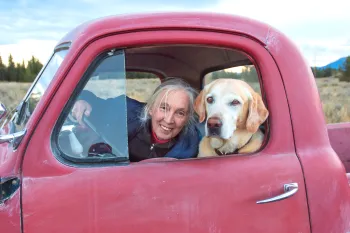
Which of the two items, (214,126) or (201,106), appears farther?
(201,106)

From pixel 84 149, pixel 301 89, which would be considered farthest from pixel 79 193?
pixel 301 89

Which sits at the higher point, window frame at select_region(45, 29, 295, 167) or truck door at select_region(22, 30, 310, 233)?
window frame at select_region(45, 29, 295, 167)

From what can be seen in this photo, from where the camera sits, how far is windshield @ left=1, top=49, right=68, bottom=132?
6.71 feet

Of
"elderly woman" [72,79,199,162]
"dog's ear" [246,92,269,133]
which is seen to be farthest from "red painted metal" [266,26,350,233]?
"elderly woman" [72,79,199,162]

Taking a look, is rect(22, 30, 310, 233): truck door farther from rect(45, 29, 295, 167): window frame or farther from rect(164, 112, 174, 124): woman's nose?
rect(164, 112, 174, 124): woman's nose

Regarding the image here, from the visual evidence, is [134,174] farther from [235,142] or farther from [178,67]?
[178,67]

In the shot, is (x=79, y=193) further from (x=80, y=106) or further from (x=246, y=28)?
(x=246, y=28)

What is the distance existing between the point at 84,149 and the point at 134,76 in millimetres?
1584

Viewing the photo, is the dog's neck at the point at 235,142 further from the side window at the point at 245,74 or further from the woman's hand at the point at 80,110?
the woman's hand at the point at 80,110

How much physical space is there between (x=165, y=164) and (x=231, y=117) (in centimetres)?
45

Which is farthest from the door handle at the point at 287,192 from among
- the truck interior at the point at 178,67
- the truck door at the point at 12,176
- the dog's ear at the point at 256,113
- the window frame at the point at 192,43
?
the truck door at the point at 12,176

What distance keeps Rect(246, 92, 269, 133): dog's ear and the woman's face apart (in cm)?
46

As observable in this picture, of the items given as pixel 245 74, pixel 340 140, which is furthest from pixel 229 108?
pixel 340 140

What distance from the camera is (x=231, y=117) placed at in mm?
2195
